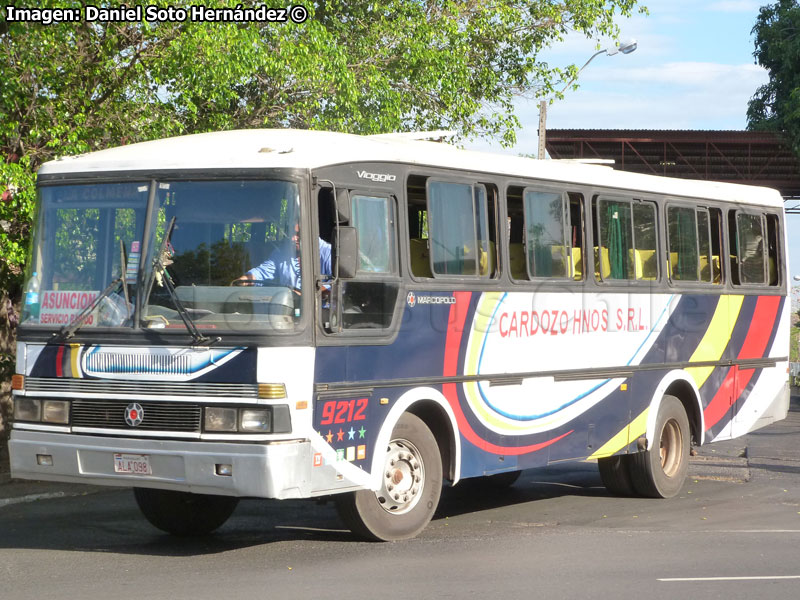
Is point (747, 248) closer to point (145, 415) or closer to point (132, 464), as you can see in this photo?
point (145, 415)

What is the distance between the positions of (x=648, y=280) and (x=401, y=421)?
401cm

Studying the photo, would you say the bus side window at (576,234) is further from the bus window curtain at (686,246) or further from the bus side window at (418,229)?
the bus side window at (418,229)

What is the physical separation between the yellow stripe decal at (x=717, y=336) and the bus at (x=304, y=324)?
1.99 meters

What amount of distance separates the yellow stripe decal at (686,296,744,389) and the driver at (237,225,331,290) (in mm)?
5869

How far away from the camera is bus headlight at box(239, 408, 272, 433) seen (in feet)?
27.7

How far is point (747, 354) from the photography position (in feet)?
46.9

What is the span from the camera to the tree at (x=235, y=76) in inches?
538

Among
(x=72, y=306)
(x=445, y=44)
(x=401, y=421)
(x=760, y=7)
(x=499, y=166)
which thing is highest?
(x=760, y=7)

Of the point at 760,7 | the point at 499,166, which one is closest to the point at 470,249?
the point at 499,166

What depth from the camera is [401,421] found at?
963 cm

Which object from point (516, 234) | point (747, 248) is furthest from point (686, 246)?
point (516, 234)

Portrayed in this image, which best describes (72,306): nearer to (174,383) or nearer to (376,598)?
(174,383)

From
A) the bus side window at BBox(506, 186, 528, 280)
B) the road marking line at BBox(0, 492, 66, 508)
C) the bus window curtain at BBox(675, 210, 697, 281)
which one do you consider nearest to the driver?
the bus side window at BBox(506, 186, 528, 280)

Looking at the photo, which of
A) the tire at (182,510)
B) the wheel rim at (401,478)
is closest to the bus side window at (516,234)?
the wheel rim at (401,478)
